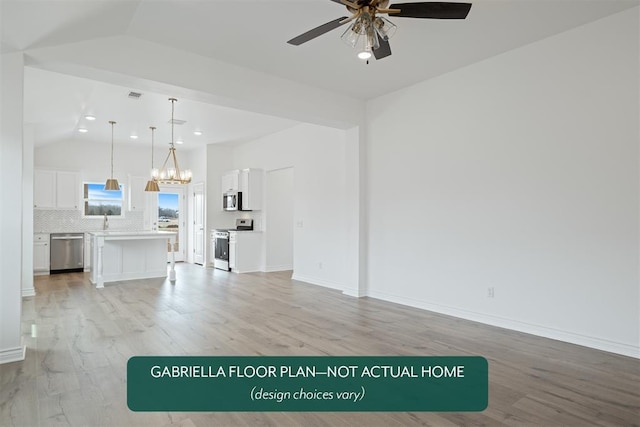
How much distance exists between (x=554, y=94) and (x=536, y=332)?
2.45m

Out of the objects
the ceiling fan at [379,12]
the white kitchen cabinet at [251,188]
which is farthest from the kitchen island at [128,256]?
the ceiling fan at [379,12]

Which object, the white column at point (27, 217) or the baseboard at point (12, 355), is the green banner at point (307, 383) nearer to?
the baseboard at point (12, 355)

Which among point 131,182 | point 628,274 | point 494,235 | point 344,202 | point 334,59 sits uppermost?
point 334,59

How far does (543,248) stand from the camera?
3857 millimetres

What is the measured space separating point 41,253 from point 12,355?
5901 millimetres

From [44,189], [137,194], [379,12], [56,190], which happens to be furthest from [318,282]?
[44,189]

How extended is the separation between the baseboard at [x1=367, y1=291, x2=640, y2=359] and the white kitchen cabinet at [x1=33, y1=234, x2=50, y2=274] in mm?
7381

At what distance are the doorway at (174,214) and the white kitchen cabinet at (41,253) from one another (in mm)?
2505

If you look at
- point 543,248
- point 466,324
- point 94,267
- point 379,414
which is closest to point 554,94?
point 543,248

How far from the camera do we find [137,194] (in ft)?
31.1

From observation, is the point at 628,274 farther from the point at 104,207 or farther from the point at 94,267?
the point at 104,207

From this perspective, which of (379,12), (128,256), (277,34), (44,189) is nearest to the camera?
(379,12)

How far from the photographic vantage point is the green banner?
248 centimetres

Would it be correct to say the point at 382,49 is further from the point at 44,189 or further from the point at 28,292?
the point at 44,189
